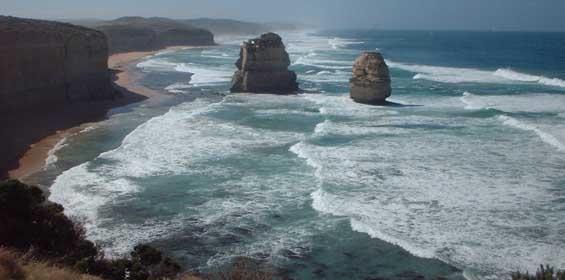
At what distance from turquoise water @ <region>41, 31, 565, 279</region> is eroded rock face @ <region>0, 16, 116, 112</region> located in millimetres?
4497

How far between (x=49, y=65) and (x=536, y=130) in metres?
27.7

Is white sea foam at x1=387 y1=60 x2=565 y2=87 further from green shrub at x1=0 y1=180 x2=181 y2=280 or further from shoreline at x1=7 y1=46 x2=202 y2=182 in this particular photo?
green shrub at x1=0 y1=180 x2=181 y2=280

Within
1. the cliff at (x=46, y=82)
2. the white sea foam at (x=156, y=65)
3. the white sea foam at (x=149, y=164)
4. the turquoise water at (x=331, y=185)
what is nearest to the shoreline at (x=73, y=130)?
the cliff at (x=46, y=82)

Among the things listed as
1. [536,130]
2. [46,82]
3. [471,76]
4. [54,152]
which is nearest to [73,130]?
[54,152]

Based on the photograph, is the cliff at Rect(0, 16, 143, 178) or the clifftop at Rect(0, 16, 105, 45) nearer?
the cliff at Rect(0, 16, 143, 178)

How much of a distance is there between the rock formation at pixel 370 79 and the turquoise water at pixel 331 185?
4.83ft

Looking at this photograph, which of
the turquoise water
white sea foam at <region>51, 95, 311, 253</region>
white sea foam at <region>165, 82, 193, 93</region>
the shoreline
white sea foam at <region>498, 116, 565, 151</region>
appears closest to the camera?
the turquoise water

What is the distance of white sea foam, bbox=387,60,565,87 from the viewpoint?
184ft

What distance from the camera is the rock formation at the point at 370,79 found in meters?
40.0

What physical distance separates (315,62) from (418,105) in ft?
119

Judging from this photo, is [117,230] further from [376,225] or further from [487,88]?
[487,88]

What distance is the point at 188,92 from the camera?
48.7 m

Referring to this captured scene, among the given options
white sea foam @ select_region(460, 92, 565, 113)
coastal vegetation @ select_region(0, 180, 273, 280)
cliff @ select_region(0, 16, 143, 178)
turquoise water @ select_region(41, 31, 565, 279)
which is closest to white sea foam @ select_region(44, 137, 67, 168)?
turquoise water @ select_region(41, 31, 565, 279)

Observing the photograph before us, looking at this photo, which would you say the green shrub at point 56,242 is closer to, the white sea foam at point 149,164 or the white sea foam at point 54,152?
the white sea foam at point 149,164
